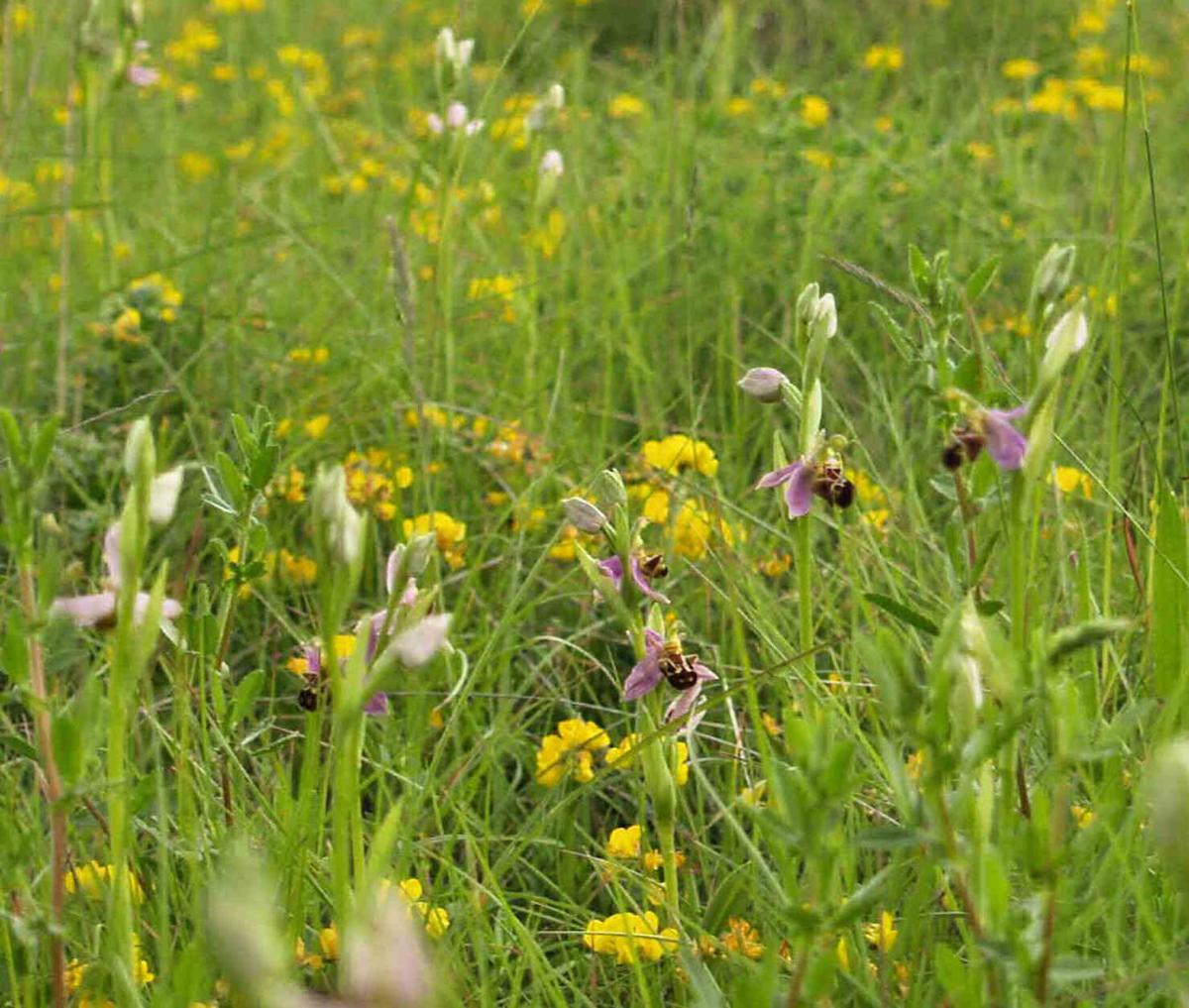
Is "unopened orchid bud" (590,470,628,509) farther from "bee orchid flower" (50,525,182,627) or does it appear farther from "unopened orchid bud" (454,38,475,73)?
"unopened orchid bud" (454,38,475,73)

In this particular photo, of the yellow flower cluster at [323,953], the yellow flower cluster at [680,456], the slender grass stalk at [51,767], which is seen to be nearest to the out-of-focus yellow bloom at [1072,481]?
the yellow flower cluster at [680,456]

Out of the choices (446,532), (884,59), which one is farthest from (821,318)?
(884,59)

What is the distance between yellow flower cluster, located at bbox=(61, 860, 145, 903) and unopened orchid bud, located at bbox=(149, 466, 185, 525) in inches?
14.3

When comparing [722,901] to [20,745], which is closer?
[20,745]

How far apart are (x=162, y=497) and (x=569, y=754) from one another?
672mm

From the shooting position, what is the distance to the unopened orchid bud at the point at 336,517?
3.43 ft

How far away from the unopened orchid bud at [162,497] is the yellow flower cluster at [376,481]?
3.34 feet

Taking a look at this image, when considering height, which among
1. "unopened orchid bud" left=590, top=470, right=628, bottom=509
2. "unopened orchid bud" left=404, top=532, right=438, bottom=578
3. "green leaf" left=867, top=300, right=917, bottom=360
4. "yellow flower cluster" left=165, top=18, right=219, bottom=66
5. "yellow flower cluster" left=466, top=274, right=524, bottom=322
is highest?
"green leaf" left=867, top=300, right=917, bottom=360

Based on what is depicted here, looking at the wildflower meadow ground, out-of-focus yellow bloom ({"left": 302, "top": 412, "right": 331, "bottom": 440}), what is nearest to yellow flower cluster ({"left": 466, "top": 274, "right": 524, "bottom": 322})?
the wildflower meadow ground

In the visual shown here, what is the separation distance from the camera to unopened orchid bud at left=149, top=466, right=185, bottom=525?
1.08 m

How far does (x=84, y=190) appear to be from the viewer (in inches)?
132

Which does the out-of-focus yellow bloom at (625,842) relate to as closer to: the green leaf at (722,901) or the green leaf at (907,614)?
the green leaf at (722,901)

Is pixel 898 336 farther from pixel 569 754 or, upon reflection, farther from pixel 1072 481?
pixel 1072 481

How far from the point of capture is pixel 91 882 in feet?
4.78
